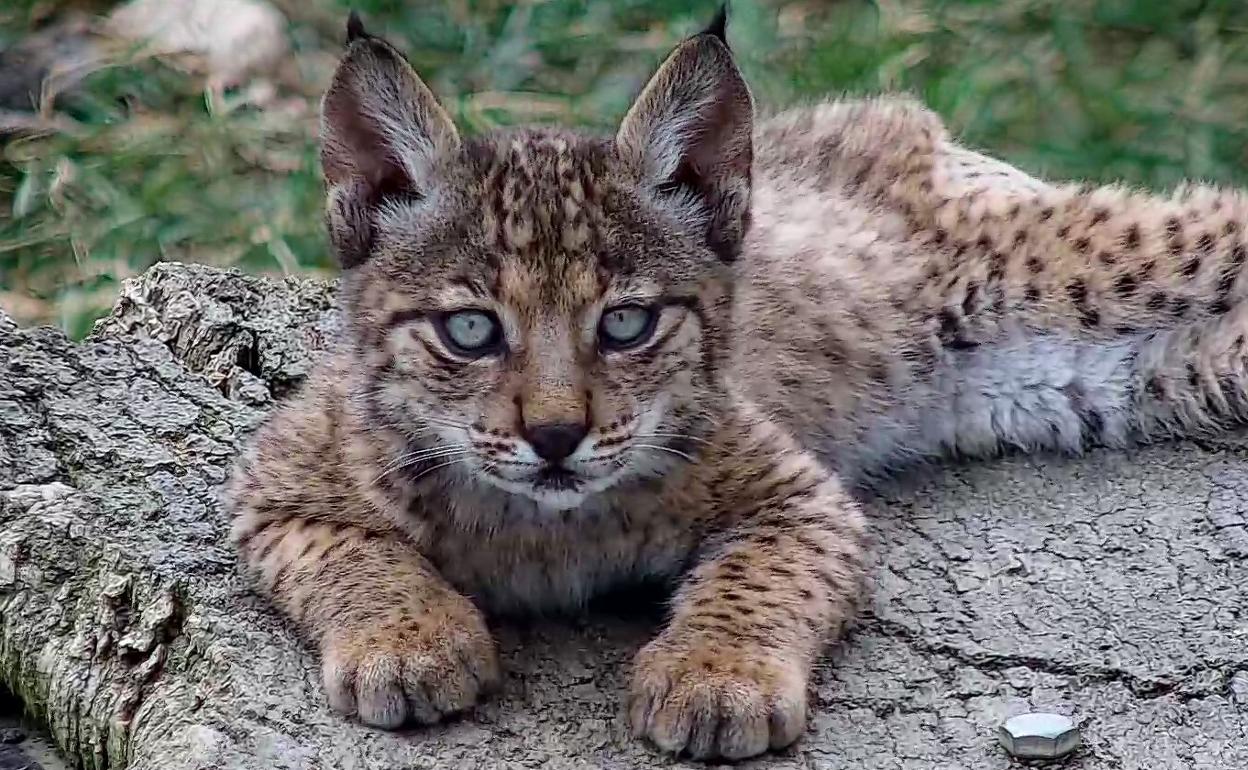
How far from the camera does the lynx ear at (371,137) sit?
3.06 m

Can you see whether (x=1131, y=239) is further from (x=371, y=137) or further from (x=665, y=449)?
(x=371, y=137)

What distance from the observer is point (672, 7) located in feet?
21.5

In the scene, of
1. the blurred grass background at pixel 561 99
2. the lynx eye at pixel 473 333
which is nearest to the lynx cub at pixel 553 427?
the lynx eye at pixel 473 333

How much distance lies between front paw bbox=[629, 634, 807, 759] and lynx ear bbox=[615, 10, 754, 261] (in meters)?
0.77

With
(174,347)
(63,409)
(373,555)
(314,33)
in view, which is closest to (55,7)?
(314,33)

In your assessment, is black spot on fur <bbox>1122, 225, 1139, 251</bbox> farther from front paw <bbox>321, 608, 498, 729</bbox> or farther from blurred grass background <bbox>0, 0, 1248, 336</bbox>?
front paw <bbox>321, 608, 498, 729</bbox>

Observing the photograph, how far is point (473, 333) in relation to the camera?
9.80 ft

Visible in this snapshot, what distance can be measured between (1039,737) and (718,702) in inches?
21.2

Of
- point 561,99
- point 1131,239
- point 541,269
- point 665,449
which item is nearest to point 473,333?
point 541,269

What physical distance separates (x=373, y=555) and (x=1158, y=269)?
213 centimetres

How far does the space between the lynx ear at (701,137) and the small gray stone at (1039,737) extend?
0.99m

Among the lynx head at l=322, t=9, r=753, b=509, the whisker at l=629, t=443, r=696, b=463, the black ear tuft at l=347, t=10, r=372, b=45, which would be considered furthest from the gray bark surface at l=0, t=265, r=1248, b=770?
the black ear tuft at l=347, t=10, r=372, b=45

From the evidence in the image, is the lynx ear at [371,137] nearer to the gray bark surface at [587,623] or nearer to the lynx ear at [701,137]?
the lynx ear at [701,137]

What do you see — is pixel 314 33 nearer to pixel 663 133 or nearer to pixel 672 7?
pixel 672 7
